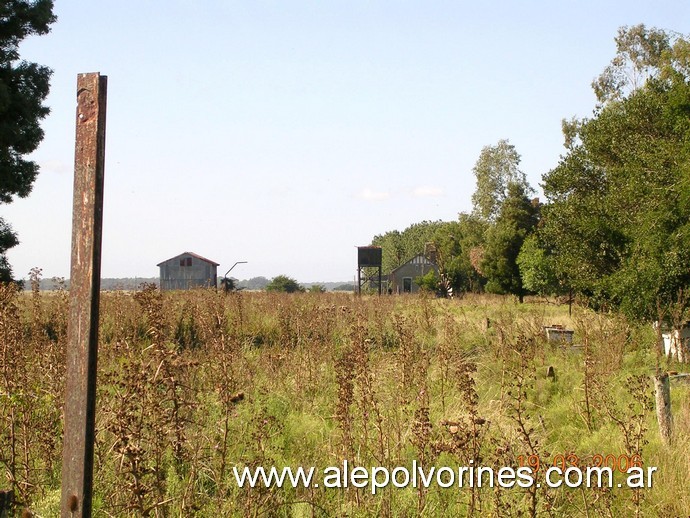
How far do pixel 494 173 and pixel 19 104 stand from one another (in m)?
33.1

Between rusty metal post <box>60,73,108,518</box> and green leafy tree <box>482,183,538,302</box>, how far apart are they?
37548 millimetres

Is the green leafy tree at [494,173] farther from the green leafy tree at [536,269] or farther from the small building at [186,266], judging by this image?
the small building at [186,266]

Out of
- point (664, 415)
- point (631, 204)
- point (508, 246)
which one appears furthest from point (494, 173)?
point (664, 415)

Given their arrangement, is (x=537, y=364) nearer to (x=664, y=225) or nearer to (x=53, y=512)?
(x=664, y=225)

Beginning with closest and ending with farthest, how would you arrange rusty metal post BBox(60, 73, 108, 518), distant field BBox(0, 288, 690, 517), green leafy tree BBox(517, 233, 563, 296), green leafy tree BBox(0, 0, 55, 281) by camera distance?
rusty metal post BBox(60, 73, 108, 518) → distant field BBox(0, 288, 690, 517) → green leafy tree BBox(0, 0, 55, 281) → green leafy tree BBox(517, 233, 563, 296)

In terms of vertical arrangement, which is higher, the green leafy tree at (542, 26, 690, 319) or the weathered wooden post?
the green leafy tree at (542, 26, 690, 319)

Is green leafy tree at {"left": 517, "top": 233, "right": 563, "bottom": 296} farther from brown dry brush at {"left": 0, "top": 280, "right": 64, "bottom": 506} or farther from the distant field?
brown dry brush at {"left": 0, "top": 280, "right": 64, "bottom": 506}

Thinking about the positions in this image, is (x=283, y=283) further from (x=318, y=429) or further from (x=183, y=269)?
(x=318, y=429)

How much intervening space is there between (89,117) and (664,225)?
15.5 metres

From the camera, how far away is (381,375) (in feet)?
29.1

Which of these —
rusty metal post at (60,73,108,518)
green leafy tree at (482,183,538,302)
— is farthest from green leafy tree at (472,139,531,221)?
rusty metal post at (60,73,108,518)

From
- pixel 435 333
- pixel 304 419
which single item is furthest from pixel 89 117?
pixel 435 333

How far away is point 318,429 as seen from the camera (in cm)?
688

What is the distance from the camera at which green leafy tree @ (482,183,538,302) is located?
134ft
